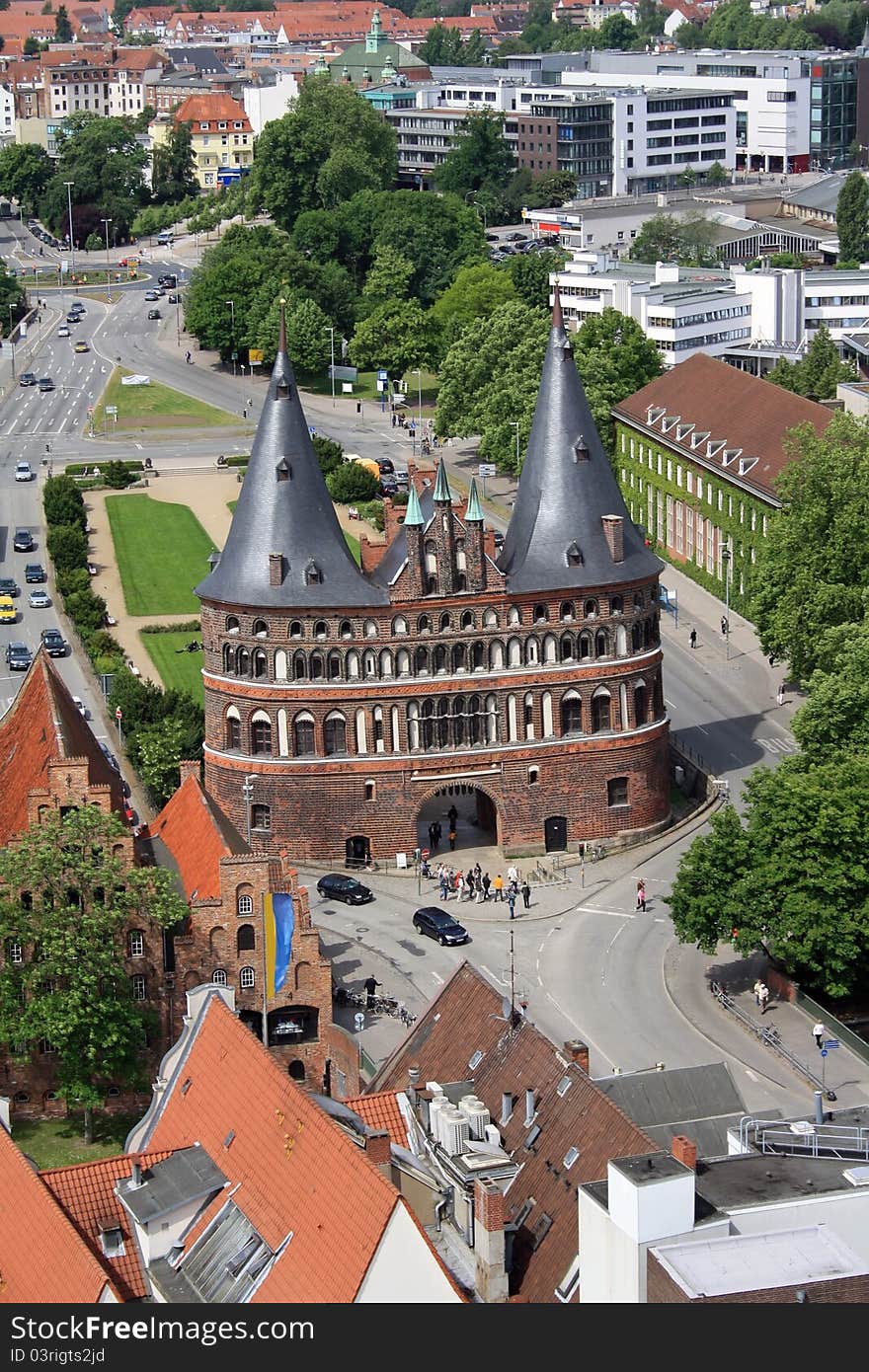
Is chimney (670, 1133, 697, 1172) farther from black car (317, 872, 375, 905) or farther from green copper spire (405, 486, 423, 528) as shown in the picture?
green copper spire (405, 486, 423, 528)

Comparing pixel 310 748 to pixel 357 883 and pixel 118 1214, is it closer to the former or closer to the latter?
pixel 357 883

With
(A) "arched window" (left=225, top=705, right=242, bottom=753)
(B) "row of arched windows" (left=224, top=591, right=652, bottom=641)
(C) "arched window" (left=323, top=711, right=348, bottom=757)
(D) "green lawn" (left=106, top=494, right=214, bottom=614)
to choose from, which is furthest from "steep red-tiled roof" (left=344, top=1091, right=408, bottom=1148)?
(D) "green lawn" (left=106, top=494, right=214, bottom=614)

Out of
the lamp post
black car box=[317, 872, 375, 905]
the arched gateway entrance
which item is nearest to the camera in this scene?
black car box=[317, 872, 375, 905]

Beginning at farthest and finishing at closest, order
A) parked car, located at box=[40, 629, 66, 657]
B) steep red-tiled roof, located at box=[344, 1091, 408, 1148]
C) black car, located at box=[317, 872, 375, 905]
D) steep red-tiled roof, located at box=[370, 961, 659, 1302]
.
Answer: parked car, located at box=[40, 629, 66, 657]
black car, located at box=[317, 872, 375, 905]
steep red-tiled roof, located at box=[344, 1091, 408, 1148]
steep red-tiled roof, located at box=[370, 961, 659, 1302]

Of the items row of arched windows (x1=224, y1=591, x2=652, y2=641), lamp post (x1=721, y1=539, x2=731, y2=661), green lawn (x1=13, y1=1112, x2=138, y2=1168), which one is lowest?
green lawn (x1=13, y1=1112, x2=138, y2=1168)

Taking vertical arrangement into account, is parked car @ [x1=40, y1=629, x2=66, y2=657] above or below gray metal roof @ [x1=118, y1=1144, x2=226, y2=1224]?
below

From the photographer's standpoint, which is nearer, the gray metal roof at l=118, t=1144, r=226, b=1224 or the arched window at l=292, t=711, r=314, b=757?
the gray metal roof at l=118, t=1144, r=226, b=1224

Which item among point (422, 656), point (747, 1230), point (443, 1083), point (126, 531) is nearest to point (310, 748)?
point (422, 656)
